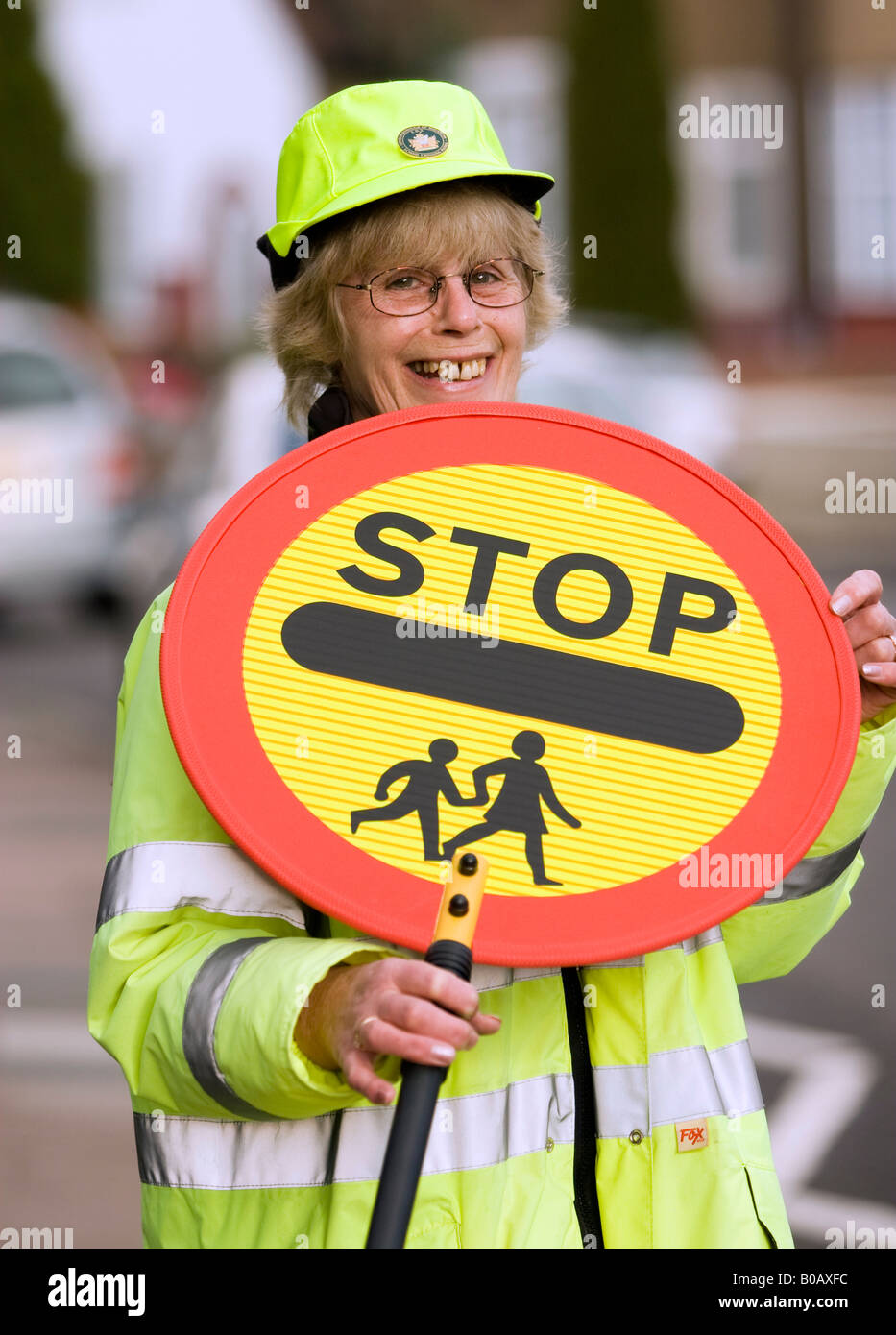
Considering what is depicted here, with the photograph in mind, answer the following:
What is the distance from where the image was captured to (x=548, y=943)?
1844 mm

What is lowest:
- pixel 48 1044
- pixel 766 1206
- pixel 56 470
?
pixel 48 1044

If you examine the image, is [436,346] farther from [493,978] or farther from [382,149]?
[493,978]

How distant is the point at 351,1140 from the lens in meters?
1.95

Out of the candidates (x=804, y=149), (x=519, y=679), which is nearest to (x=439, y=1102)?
(x=519, y=679)

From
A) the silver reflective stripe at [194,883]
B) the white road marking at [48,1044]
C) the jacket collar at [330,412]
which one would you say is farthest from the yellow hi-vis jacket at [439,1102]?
the white road marking at [48,1044]

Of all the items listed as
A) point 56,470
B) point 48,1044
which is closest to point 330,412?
point 48,1044

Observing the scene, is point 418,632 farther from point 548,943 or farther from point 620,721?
point 548,943

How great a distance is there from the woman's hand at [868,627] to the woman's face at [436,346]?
520 millimetres

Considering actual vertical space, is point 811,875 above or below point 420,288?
below

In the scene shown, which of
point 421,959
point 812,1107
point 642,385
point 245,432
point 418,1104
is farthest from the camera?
point 642,385

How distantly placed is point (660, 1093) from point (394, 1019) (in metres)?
0.51

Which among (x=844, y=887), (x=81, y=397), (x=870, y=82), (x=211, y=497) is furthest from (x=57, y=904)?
(x=870, y=82)

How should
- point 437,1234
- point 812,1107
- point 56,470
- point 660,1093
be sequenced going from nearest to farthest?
point 437,1234
point 660,1093
point 812,1107
point 56,470

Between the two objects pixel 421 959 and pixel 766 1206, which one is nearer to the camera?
pixel 421 959
